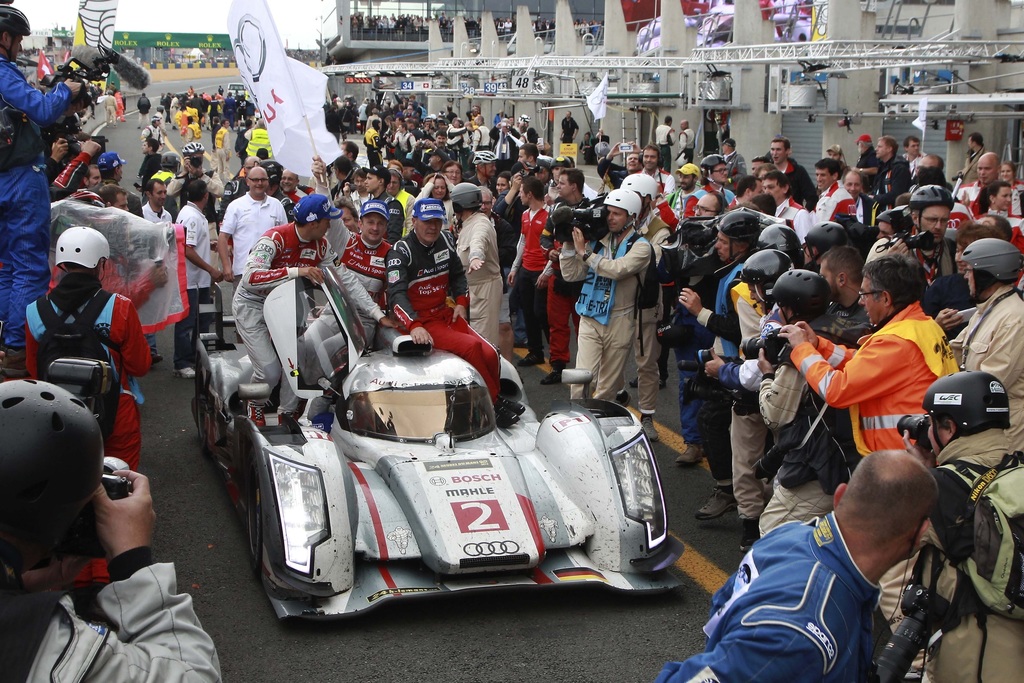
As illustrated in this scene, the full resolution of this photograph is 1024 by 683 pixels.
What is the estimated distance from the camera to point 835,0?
73.4ft

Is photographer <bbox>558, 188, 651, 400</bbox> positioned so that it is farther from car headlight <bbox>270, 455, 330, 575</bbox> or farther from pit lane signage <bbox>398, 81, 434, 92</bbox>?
pit lane signage <bbox>398, 81, 434, 92</bbox>

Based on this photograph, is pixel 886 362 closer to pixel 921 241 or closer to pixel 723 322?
pixel 723 322

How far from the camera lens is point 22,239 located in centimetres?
706

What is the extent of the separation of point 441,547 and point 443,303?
11.2 ft

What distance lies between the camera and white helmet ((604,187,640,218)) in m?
8.64

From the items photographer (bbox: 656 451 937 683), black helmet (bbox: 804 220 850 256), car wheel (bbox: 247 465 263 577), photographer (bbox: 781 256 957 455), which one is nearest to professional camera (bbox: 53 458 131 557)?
photographer (bbox: 656 451 937 683)

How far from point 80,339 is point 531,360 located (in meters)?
6.64

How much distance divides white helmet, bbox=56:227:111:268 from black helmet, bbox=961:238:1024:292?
4.72 meters

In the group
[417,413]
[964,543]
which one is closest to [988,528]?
[964,543]

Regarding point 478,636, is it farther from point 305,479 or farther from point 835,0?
point 835,0

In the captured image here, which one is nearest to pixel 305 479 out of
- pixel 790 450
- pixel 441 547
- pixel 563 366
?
pixel 441 547

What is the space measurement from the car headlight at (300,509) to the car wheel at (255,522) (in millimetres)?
198

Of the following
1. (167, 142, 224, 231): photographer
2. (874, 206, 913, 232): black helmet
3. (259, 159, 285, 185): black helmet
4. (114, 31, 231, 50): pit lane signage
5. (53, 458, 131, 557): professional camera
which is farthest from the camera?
(114, 31, 231, 50): pit lane signage

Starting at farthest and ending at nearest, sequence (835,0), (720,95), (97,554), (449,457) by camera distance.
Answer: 1. (720,95)
2. (835,0)
3. (449,457)
4. (97,554)
